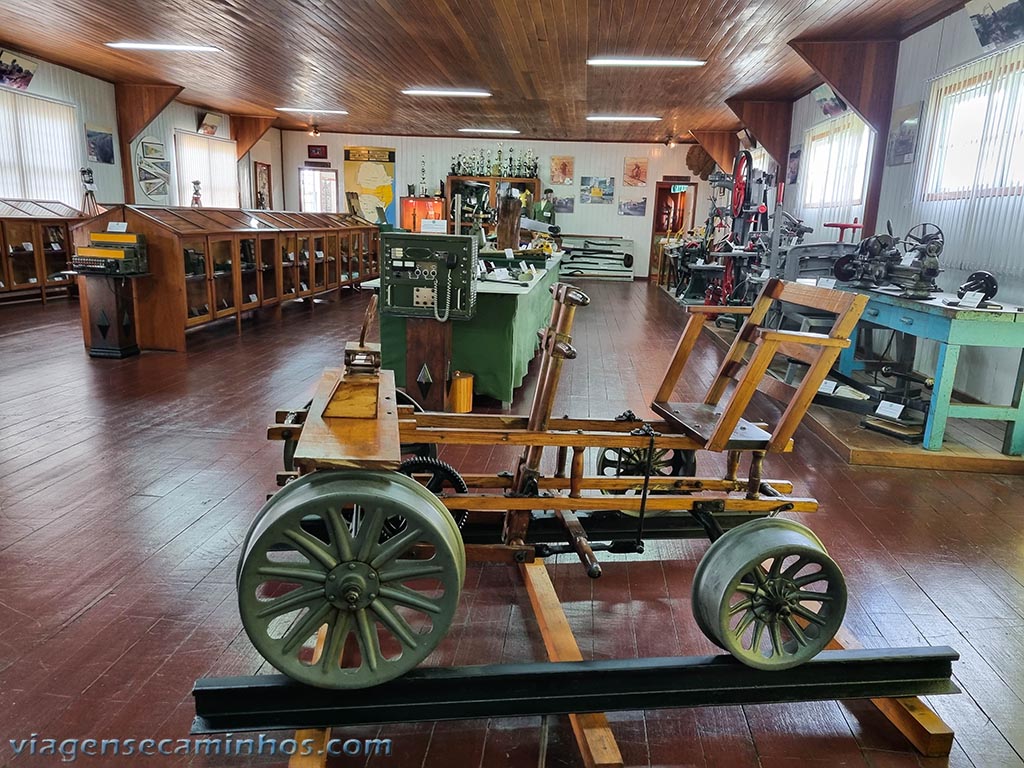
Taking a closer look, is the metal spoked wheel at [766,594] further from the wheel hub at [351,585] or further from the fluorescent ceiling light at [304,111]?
the fluorescent ceiling light at [304,111]

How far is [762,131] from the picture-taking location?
35.8ft

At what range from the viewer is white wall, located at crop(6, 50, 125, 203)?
1012cm

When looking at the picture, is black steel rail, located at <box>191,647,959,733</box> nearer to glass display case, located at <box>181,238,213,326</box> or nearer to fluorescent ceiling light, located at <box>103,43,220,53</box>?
glass display case, located at <box>181,238,213,326</box>

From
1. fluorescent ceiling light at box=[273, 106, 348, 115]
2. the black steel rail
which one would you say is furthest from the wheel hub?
fluorescent ceiling light at box=[273, 106, 348, 115]

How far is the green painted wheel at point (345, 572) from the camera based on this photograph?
1.66 meters

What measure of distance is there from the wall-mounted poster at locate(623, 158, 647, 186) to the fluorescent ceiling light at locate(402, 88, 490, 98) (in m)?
7.07

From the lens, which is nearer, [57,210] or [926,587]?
[926,587]

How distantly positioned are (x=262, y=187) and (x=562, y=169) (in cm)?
726

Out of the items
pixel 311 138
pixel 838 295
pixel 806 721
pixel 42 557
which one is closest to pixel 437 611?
pixel 806 721

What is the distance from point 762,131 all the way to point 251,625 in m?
11.2

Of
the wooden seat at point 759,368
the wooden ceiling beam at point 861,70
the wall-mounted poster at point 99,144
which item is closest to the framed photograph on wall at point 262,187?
the wall-mounted poster at point 99,144

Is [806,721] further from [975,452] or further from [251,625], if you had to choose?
[975,452]

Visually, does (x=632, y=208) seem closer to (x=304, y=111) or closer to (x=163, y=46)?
(x=304, y=111)

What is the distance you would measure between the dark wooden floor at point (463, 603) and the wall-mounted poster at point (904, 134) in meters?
3.84
